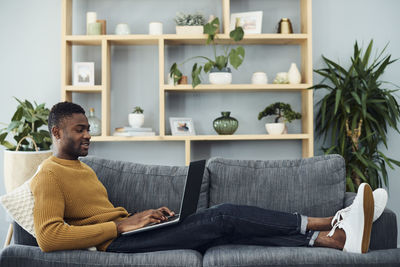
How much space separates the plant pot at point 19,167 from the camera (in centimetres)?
277

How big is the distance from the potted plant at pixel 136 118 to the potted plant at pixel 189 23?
70 centimetres

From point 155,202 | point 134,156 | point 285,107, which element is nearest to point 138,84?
point 134,156

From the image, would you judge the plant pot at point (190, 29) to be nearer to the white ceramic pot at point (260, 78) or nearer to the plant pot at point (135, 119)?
the white ceramic pot at point (260, 78)

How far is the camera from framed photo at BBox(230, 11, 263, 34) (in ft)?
10.8

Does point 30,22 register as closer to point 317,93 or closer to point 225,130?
point 225,130

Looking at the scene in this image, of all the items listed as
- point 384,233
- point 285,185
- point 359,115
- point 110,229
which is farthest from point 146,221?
point 359,115

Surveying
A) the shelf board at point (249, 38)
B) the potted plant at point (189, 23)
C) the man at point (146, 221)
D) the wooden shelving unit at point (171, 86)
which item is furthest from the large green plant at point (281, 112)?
the man at point (146, 221)

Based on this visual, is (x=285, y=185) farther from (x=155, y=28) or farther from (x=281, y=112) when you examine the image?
(x=155, y=28)

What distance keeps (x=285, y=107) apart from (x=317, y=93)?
370mm

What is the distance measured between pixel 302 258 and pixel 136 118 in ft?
6.20

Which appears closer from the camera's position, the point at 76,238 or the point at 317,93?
the point at 76,238

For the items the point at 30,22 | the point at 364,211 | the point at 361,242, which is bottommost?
the point at 361,242

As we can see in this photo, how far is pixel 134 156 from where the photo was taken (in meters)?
3.47

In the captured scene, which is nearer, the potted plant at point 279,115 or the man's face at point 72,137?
the man's face at point 72,137
